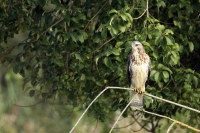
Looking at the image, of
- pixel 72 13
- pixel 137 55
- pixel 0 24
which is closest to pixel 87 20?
pixel 72 13

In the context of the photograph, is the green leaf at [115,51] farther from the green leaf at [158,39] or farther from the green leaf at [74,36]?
the green leaf at [74,36]

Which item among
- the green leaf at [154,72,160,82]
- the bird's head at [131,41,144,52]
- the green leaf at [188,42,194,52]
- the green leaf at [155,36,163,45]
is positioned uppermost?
the green leaf at [155,36,163,45]

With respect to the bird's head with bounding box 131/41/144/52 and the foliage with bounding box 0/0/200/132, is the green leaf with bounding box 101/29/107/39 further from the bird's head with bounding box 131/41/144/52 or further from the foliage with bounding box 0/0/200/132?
the bird's head with bounding box 131/41/144/52

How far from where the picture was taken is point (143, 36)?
4500mm

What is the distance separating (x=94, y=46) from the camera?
5203mm

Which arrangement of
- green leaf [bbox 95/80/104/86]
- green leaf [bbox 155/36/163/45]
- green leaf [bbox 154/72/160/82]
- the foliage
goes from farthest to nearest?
→ green leaf [bbox 95/80/104/86], the foliage, green leaf [bbox 154/72/160/82], green leaf [bbox 155/36/163/45]

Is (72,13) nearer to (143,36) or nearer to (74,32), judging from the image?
(74,32)

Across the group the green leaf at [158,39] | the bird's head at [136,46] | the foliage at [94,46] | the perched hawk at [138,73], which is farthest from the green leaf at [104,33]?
the perched hawk at [138,73]

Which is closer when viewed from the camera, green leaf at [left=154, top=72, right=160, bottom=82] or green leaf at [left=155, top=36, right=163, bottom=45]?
green leaf at [left=155, top=36, right=163, bottom=45]

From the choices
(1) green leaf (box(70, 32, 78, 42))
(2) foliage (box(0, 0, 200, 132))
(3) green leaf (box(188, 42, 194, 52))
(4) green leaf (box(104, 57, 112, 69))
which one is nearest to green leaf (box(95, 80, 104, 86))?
(2) foliage (box(0, 0, 200, 132))

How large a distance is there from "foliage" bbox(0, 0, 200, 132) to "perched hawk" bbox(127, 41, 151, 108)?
0.08 m

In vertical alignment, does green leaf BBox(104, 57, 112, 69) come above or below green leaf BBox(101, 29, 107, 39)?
below

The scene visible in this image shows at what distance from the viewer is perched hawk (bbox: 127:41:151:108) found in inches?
202

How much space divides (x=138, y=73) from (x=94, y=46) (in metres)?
0.50
